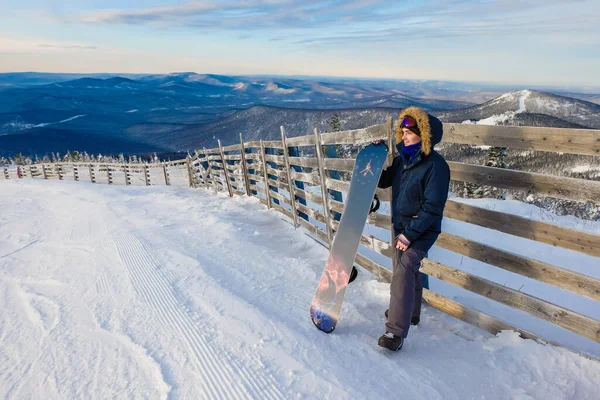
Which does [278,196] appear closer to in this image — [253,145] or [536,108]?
[253,145]

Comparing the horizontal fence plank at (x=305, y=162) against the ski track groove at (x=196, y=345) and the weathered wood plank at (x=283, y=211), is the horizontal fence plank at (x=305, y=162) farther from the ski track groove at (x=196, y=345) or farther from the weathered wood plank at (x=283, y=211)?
the ski track groove at (x=196, y=345)

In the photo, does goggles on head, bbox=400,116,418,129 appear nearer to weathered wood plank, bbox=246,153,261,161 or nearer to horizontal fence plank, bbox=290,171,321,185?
horizontal fence plank, bbox=290,171,321,185

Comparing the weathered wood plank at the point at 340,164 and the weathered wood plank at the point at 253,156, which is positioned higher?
the weathered wood plank at the point at 340,164

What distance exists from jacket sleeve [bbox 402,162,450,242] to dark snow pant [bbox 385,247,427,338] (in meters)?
0.31

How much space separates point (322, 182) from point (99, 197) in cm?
1096

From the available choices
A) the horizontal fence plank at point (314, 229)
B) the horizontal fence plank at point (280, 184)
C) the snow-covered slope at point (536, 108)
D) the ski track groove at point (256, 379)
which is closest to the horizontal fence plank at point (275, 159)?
the horizontal fence plank at point (280, 184)

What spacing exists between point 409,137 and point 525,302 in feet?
5.86

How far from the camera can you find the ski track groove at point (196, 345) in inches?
112

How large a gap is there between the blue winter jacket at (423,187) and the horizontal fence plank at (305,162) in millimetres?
2714

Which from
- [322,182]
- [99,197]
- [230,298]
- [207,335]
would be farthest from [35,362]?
[99,197]

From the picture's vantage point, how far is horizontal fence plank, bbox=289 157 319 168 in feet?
19.8

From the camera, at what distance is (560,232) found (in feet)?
9.70

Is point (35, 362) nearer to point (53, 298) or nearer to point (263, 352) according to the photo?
point (53, 298)

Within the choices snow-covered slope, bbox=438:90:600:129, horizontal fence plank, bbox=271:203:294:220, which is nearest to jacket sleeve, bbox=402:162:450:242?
horizontal fence plank, bbox=271:203:294:220
